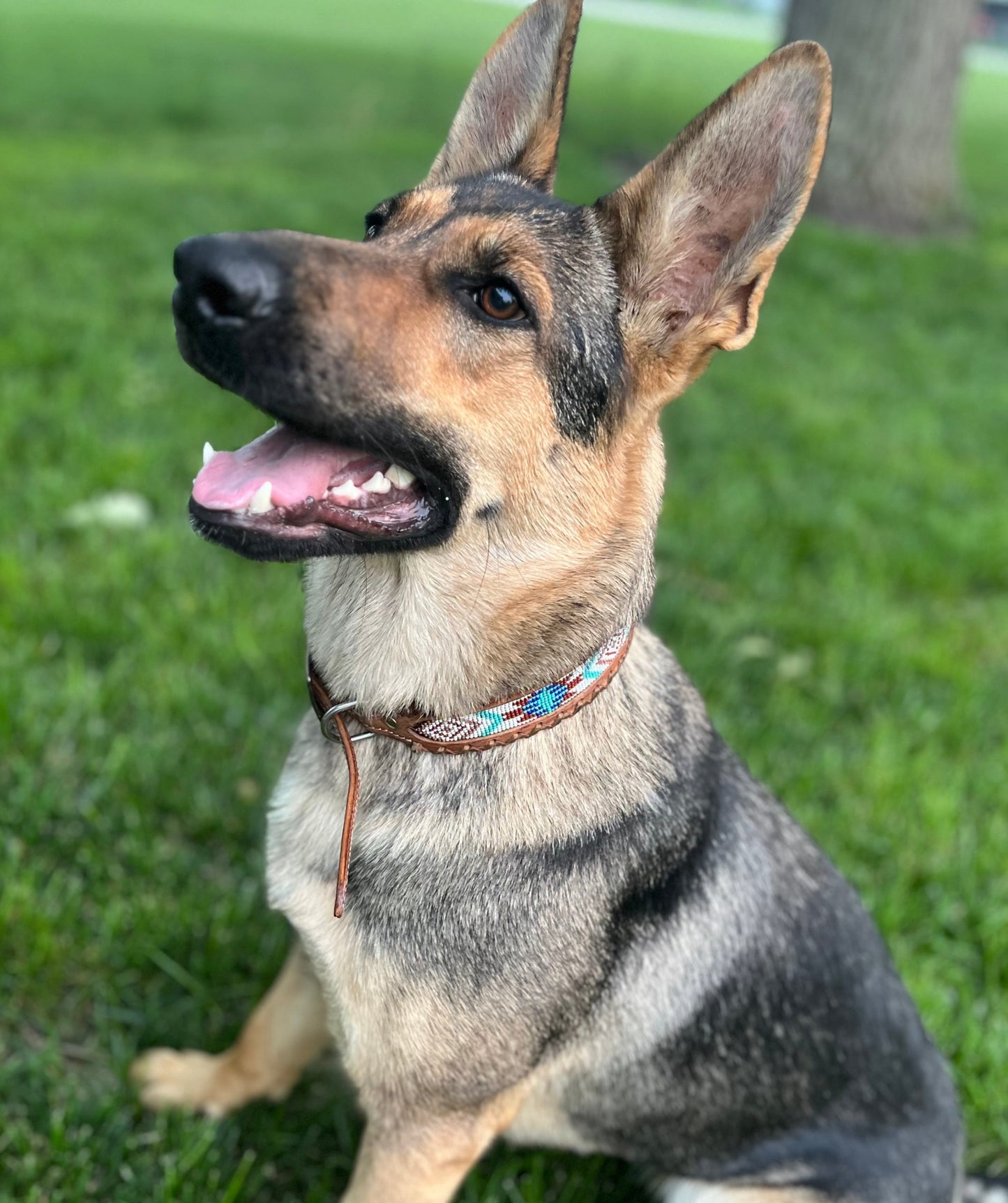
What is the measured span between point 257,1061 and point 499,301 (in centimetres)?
214

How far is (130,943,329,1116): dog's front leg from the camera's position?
2996 mm

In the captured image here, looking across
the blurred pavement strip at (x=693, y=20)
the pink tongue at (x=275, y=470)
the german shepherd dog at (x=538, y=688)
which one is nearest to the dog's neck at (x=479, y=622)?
the german shepherd dog at (x=538, y=688)

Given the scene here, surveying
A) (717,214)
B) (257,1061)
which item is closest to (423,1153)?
(257,1061)

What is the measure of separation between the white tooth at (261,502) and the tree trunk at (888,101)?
380 inches

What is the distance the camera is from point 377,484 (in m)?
2.35

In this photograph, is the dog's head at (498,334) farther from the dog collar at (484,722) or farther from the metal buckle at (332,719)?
the metal buckle at (332,719)

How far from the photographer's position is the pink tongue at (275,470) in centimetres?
223

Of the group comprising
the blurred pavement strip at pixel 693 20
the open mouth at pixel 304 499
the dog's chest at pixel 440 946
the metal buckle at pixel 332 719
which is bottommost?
the blurred pavement strip at pixel 693 20

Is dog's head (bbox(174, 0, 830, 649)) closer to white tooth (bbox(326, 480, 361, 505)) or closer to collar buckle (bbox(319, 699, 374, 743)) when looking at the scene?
white tooth (bbox(326, 480, 361, 505))

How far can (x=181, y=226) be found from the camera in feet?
29.7

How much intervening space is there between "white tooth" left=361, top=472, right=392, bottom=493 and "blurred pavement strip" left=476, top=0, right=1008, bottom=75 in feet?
121

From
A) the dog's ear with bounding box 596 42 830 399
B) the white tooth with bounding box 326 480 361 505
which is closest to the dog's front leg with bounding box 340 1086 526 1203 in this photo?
the white tooth with bounding box 326 480 361 505

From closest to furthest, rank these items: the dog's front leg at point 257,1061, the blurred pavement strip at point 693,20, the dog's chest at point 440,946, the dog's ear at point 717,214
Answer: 1. the dog's ear at point 717,214
2. the dog's chest at point 440,946
3. the dog's front leg at point 257,1061
4. the blurred pavement strip at point 693,20

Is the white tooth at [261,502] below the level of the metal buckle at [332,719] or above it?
above
